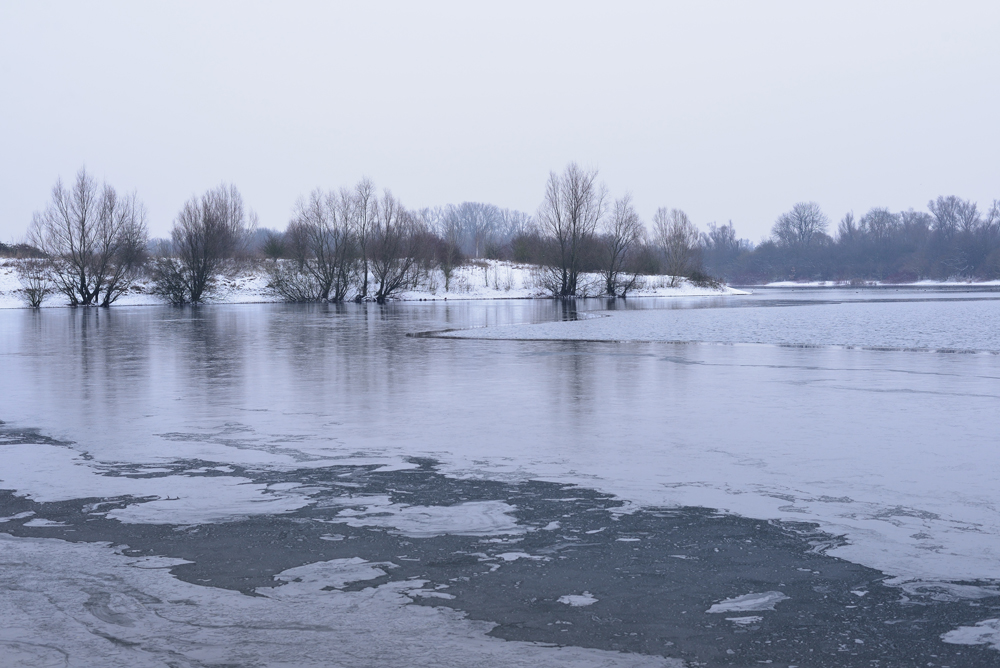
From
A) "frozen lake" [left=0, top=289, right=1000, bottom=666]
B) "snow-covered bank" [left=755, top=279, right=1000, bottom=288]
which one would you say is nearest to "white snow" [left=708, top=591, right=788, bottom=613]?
"frozen lake" [left=0, top=289, right=1000, bottom=666]

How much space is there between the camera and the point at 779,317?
31453 millimetres

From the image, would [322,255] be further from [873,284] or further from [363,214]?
[873,284]

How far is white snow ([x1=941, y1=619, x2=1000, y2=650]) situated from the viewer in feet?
11.7

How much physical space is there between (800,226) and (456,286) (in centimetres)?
9229

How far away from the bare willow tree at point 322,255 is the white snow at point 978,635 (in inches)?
2439

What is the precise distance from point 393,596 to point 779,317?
29.3m

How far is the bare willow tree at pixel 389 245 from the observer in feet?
209

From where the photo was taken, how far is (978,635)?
3615mm

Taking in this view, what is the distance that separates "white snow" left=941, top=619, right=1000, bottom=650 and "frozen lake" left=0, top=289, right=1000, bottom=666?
18 millimetres

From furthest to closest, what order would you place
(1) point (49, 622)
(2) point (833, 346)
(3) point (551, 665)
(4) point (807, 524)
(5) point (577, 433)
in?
(2) point (833, 346), (5) point (577, 433), (4) point (807, 524), (1) point (49, 622), (3) point (551, 665)

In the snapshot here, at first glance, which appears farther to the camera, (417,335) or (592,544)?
(417,335)

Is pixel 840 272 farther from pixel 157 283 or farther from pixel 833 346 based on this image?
pixel 833 346

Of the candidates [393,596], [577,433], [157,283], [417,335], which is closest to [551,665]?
[393,596]

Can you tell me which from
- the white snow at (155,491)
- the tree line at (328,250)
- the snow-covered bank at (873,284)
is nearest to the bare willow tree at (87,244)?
the tree line at (328,250)
